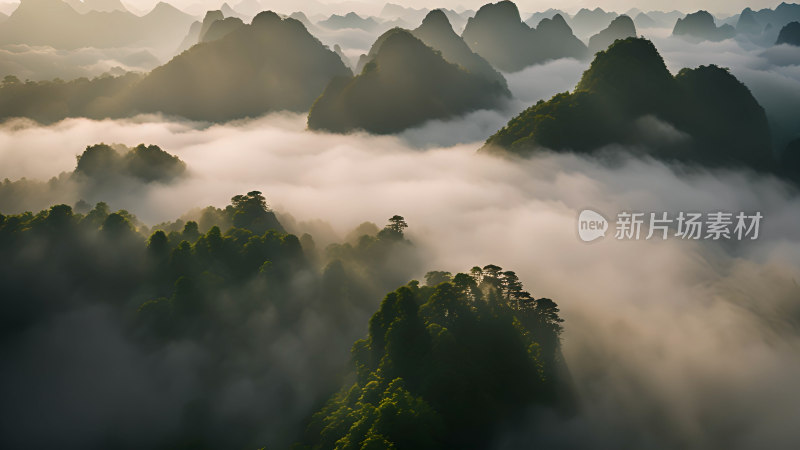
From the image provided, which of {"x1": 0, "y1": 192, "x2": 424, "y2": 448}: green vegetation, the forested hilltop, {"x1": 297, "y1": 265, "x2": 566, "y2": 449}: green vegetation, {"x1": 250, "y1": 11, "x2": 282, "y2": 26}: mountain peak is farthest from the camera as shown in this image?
{"x1": 250, "y1": 11, "x2": 282, "y2": 26}: mountain peak

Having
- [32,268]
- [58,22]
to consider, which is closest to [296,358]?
[32,268]

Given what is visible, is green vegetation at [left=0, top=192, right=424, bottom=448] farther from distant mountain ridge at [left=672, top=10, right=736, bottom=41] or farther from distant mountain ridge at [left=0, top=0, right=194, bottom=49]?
distant mountain ridge at [left=672, top=10, right=736, bottom=41]

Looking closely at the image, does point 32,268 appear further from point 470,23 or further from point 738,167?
point 470,23

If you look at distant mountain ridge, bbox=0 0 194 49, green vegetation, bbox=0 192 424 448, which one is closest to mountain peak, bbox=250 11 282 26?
green vegetation, bbox=0 192 424 448

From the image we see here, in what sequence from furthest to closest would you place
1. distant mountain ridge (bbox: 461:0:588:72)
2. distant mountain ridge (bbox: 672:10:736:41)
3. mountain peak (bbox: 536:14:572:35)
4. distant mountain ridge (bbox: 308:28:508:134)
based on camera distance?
distant mountain ridge (bbox: 672:10:736:41) < mountain peak (bbox: 536:14:572:35) < distant mountain ridge (bbox: 461:0:588:72) < distant mountain ridge (bbox: 308:28:508:134)

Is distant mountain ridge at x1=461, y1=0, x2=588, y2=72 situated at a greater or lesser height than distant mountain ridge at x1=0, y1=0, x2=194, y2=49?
lesser

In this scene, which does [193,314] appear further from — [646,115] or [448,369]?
[646,115]

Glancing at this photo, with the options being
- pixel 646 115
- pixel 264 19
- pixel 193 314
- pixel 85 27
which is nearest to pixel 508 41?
pixel 264 19
